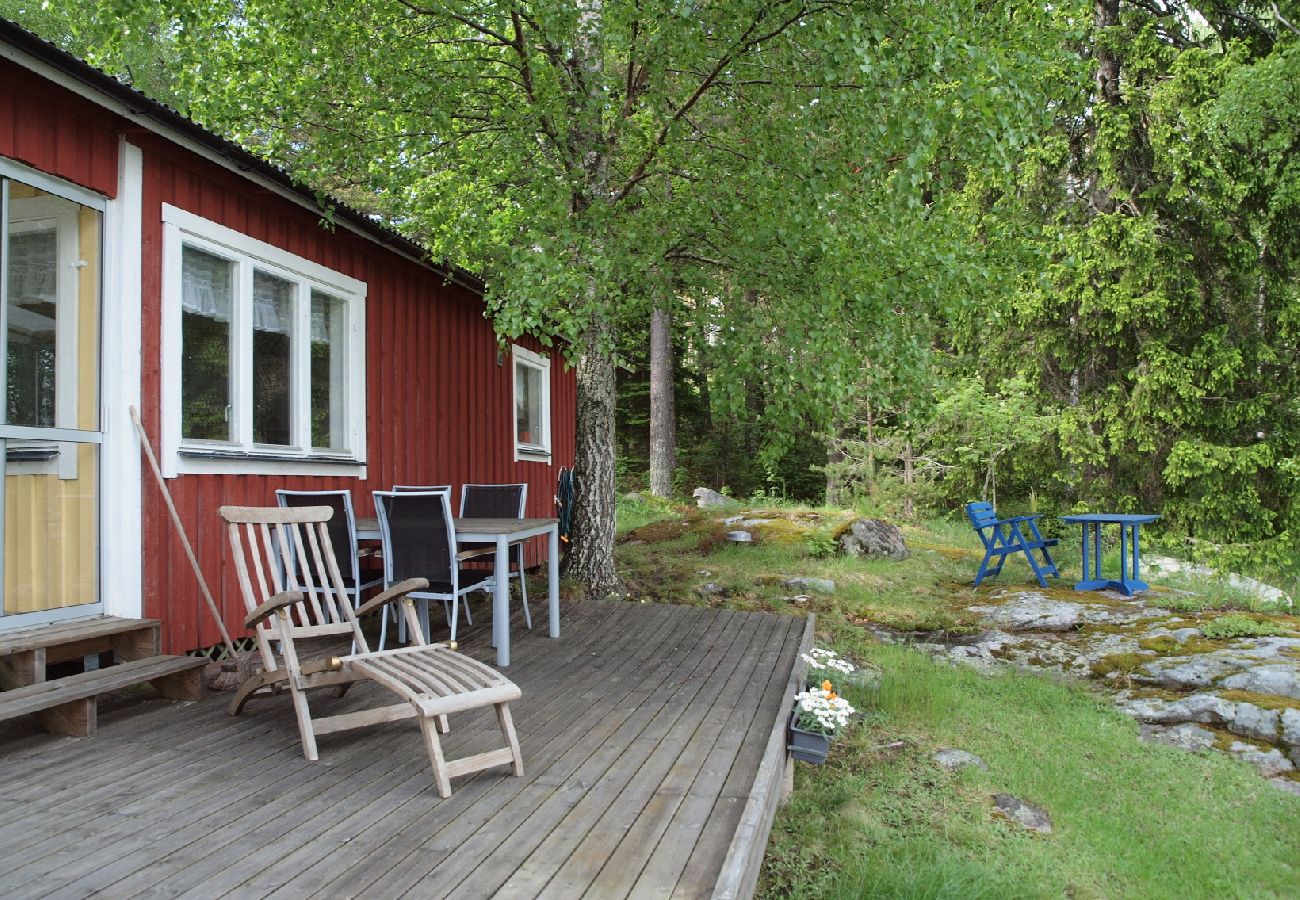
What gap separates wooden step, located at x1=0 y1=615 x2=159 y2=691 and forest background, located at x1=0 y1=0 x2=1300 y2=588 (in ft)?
8.01

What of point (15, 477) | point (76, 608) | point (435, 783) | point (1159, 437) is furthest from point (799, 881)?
point (1159, 437)

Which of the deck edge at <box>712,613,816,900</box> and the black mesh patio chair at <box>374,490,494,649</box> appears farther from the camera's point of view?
the black mesh patio chair at <box>374,490,494,649</box>

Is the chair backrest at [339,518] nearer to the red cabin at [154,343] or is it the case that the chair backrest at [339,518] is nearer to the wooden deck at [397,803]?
the red cabin at [154,343]

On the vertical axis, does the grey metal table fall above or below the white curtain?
below

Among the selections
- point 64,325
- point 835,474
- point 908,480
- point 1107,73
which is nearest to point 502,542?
point 64,325

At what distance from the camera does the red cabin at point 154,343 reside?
11.6ft

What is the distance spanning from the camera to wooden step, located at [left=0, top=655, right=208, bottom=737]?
299 cm

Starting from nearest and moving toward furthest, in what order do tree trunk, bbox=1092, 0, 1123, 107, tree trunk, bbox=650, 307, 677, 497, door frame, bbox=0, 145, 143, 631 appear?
door frame, bbox=0, 145, 143, 631 < tree trunk, bbox=1092, 0, 1123, 107 < tree trunk, bbox=650, 307, 677, 497

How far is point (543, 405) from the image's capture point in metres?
9.64

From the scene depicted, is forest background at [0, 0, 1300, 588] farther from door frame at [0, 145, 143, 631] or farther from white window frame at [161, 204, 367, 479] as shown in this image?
door frame at [0, 145, 143, 631]

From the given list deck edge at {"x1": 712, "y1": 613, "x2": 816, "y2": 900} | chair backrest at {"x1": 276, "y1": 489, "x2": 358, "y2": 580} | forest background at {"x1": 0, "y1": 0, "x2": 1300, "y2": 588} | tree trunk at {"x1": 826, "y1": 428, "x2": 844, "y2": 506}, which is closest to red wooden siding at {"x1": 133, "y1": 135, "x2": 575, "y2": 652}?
chair backrest at {"x1": 276, "y1": 489, "x2": 358, "y2": 580}

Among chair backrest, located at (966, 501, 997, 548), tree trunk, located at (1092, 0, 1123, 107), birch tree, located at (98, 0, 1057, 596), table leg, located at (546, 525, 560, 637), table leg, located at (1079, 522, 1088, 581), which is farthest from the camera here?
tree trunk, located at (1092, 0, 1123, 107)

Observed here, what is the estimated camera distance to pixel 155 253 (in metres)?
4.13

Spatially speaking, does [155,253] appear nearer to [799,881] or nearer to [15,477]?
[15,477]
